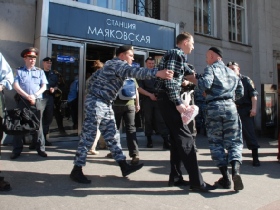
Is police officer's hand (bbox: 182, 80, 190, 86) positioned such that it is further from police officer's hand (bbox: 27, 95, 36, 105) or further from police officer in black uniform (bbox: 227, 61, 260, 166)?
police officer's hand (bbox: 27, 95, 36, 105)

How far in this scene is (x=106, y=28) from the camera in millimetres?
7488

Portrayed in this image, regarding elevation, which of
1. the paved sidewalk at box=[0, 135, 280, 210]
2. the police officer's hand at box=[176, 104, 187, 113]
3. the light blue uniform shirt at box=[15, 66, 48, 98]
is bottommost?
the paved sidewalk at box=[0, 135, 280, 210]

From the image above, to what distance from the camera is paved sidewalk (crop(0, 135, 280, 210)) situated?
9.78 ft

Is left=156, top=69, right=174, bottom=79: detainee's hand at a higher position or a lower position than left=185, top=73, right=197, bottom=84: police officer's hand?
lower

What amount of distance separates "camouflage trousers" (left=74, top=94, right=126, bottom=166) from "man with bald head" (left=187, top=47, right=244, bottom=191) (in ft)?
3.93

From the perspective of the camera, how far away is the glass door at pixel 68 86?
6.70 meters

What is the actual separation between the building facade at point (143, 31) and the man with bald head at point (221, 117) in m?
4.08

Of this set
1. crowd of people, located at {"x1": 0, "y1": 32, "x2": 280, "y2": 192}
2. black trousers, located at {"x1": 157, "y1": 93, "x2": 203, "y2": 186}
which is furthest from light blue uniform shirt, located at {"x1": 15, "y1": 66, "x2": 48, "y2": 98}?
black trousers, located at {"x1": 157, "y1": 93, "x2": 203, "y2": 186}

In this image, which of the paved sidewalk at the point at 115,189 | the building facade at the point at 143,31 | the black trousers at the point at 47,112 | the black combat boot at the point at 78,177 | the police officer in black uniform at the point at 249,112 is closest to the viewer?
the paved sidewalk at the point at 115,189

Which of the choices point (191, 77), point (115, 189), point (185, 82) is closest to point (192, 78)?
point (191, 77)

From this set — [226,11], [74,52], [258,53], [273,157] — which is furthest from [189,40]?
[258,53]

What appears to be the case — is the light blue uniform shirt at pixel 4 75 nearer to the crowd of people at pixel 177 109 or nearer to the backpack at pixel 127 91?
the crowd of people at pixel 177 109

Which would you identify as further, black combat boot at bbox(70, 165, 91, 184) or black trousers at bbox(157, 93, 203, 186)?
black combat boot at bbox(70, 165, 91, 184)

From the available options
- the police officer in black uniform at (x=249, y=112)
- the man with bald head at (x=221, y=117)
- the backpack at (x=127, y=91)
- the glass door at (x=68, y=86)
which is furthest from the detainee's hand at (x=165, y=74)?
the glass door at (x=68, y=86)
